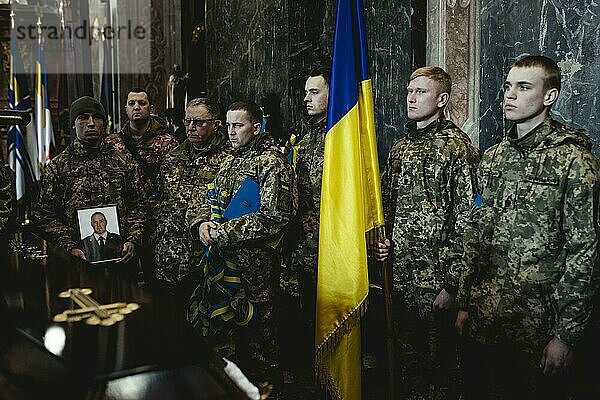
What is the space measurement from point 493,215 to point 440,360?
741 mm

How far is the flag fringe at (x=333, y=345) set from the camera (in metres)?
2.97

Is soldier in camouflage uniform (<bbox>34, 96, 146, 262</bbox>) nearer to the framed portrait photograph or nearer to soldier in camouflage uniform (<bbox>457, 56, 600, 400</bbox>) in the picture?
the framed portrait photograph

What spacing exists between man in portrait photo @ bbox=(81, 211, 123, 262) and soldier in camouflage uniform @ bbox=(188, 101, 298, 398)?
613 mm

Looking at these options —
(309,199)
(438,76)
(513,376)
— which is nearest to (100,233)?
(309,199)

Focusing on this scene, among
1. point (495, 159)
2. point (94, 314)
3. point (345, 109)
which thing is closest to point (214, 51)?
point (345, 109)

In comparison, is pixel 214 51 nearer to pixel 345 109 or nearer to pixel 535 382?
pixel 345 109

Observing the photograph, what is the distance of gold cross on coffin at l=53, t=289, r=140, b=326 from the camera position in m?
2.20

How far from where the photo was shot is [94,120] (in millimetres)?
4223

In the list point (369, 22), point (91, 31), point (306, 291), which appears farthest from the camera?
point (91, 31)

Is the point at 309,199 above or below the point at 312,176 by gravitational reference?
below

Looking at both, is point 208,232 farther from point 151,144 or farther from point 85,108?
point 151,144

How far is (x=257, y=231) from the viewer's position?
343 cm

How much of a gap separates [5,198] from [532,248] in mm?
2719

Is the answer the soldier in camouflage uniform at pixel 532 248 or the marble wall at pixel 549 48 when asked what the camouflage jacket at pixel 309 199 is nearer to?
the marble wall at pixel 549 48
